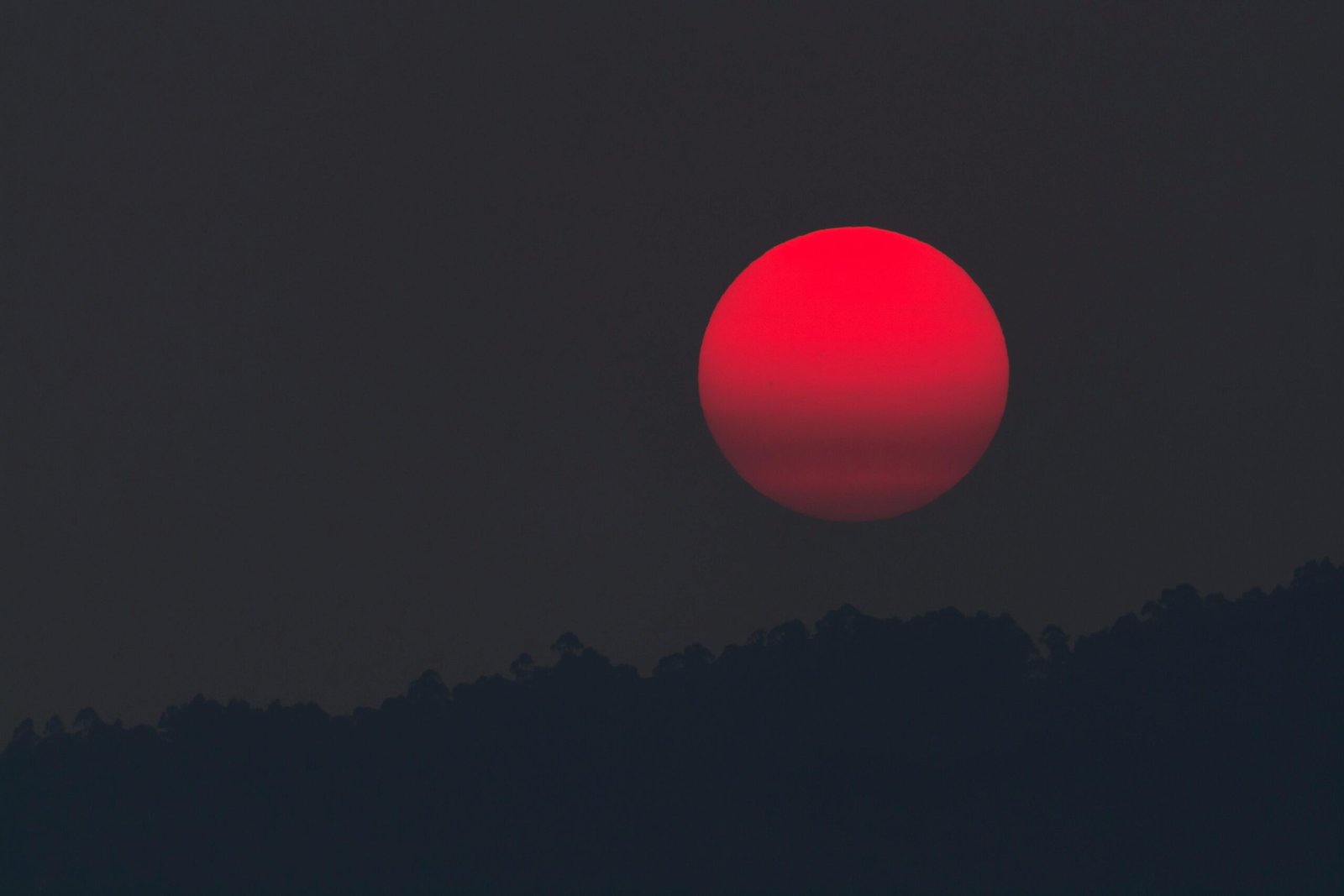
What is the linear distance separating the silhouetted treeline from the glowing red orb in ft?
8.64

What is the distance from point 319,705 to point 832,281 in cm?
569

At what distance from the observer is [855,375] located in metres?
12.2

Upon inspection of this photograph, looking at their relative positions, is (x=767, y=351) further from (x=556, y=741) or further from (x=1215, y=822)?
(x=1215, y=822)

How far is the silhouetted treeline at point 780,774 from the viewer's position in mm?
14148

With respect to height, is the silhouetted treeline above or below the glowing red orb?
below

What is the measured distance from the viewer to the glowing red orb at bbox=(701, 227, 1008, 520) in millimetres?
12258

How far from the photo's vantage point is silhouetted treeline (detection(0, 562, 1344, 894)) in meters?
14.1

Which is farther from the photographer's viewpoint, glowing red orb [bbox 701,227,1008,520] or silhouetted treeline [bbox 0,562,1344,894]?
silhouetted treeline [bbox 0,562,1344,894]

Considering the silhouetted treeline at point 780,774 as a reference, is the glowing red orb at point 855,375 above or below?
above

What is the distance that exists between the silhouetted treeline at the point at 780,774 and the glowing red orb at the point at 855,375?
2.63m

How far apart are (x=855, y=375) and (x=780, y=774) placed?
383cm

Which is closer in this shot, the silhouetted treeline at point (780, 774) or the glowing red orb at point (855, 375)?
the glowing red orb at point (855, 375)

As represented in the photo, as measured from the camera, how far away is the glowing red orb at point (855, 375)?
40.2 feet

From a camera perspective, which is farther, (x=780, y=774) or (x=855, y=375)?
(x=780, y=774)
